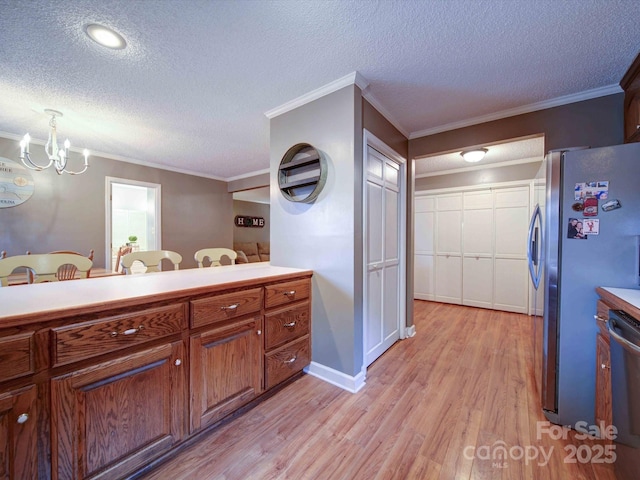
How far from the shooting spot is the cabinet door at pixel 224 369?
1350mm

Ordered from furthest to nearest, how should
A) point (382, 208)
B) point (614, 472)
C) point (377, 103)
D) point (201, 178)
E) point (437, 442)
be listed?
1. point (201, 178)
2. point (382, 208)
3. point (377, 103)
4. point (437, 442)
5. point (614, 472)

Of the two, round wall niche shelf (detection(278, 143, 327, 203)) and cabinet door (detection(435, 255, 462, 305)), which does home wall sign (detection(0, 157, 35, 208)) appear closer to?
round wall niche shelf (detection(278, 143, 327, 203))

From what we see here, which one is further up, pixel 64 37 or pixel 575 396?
pixel 64 37

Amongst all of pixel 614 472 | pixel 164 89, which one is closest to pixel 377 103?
pixel 164 89

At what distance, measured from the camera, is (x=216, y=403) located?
1440 millimetres

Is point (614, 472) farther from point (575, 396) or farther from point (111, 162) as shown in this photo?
point (111, 162)

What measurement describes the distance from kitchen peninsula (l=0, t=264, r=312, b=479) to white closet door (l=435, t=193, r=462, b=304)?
11.8ft

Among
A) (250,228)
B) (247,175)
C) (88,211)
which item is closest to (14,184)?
(88,211)

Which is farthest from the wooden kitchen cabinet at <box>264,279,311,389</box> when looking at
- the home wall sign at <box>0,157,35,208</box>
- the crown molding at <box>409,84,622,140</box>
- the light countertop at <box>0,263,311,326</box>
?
the home wall sign at <box>0,157,35,208</box>

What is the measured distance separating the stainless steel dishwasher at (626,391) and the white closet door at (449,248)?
126 inches

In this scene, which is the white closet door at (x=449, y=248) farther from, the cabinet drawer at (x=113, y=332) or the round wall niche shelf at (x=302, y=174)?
the cabinet drawer at (x=113, y=332)

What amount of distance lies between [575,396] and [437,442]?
892 mm

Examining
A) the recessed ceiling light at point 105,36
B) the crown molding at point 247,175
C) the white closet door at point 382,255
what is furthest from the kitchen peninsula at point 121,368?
the crown molding at point 247,175

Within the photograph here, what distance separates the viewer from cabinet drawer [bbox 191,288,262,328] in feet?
4.42
